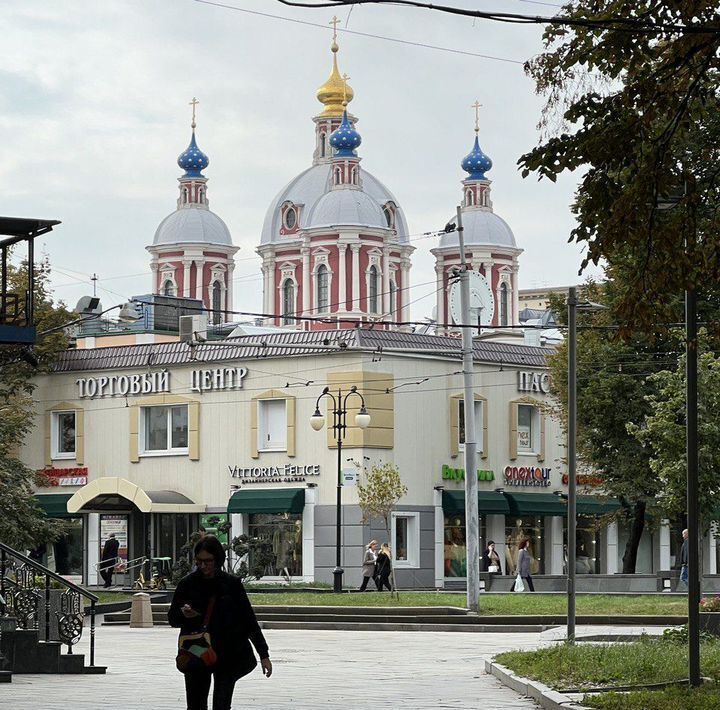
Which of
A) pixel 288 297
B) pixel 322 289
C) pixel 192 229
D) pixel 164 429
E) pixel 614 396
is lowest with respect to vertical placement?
pixel 164 429

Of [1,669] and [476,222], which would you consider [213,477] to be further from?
[476,222]

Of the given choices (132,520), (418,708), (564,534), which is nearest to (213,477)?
(132,520)

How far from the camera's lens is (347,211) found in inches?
3866

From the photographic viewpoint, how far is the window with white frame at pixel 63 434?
6216 centimetres

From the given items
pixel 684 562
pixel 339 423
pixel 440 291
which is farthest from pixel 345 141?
pixel 684 562

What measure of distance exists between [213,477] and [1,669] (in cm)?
3625

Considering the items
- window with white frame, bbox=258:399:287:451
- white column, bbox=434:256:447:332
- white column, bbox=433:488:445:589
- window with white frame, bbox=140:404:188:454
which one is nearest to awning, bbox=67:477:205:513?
window with white frame, bbox=140:404:188:454

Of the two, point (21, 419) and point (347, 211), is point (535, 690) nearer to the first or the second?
point (21, 419)

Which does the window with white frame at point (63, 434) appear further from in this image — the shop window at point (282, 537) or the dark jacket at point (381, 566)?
the dark jacket at point (381, 566)

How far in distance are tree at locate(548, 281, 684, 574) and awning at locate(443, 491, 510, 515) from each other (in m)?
4.32

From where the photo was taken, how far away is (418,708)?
58.9ft

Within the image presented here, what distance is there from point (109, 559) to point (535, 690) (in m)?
39.8

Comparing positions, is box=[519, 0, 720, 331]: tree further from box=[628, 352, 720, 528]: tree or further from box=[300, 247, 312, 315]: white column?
box=[300, 247, 312, 315]: white column

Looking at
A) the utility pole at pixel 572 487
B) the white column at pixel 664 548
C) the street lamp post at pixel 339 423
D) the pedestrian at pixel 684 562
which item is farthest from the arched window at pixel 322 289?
the utility pole at pixel 572 487
